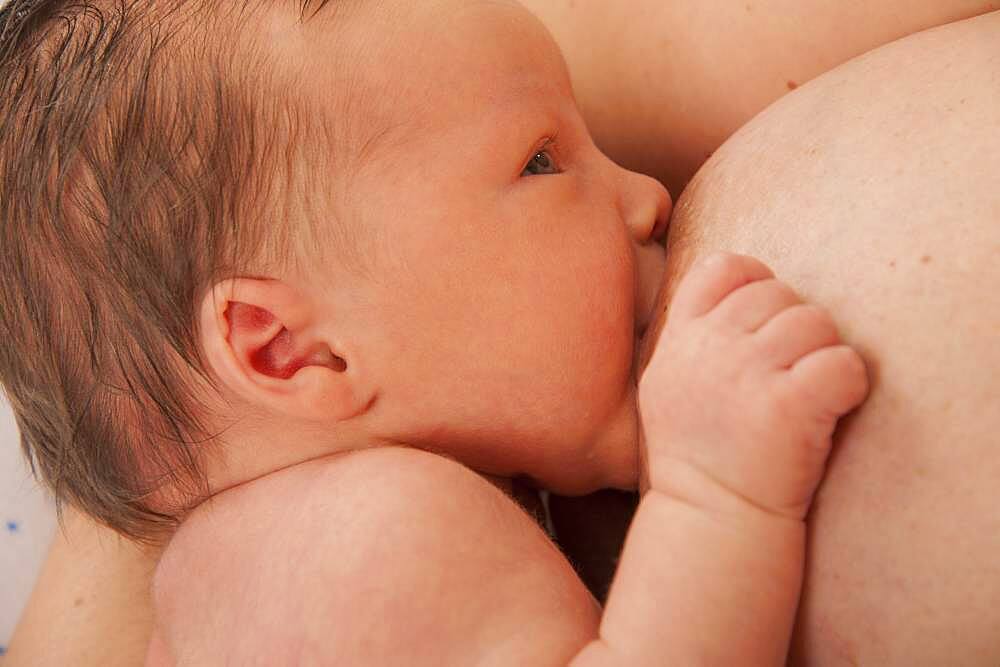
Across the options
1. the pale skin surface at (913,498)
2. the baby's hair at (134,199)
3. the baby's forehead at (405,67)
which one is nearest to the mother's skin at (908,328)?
the pale skin surface at (913,498)

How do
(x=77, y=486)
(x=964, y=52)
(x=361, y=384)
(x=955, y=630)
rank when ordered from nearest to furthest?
(x=955, y=630)
(x=964, y=52)
(x=361, y=384)
(x=77, y=486)

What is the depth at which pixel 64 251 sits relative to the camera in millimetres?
807

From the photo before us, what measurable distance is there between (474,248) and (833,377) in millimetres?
313

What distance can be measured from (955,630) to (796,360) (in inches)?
7.2

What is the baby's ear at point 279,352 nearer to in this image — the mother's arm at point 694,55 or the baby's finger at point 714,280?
the baby's finger at point 714,280

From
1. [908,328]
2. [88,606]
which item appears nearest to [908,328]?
[908,328]

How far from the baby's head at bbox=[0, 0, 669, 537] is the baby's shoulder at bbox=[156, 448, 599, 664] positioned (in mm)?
81

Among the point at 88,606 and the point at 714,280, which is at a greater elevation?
the point at 714,280

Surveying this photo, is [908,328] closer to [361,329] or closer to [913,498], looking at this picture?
[913,498]

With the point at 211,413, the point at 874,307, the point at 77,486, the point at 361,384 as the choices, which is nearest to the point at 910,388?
the point at 874,307

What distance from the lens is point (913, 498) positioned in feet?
1.95

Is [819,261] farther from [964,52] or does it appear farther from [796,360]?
[964,52]

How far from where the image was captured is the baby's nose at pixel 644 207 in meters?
0.89

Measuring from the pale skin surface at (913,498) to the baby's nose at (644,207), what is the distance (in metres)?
0.20
